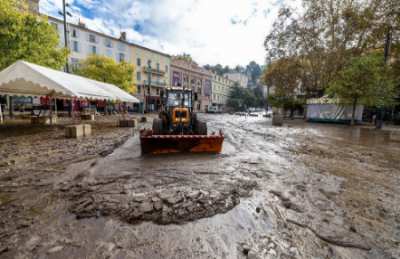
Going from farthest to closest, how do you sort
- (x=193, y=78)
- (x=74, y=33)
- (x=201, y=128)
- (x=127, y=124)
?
(x=193, y=78), (x=74, y=33), (x=127, y=124), (x=201, y=128)

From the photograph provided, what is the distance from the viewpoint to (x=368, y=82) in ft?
→ 52.3

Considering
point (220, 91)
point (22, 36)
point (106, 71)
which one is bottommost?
point (22, 36)

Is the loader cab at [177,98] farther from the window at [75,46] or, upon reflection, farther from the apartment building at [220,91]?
the apartment building at [220,91]

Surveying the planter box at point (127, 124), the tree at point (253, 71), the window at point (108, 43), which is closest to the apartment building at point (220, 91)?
the window at point (108, 43)

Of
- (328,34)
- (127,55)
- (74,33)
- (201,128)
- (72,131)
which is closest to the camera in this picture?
(201,128)

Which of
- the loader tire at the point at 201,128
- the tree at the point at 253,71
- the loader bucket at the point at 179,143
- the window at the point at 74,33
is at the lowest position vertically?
the loader bucket at the point at 179,143

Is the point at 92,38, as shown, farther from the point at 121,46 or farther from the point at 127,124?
the point at 127,124

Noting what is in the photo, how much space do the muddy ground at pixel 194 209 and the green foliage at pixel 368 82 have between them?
14698mm

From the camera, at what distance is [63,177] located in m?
3.92

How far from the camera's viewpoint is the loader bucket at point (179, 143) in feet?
18.9

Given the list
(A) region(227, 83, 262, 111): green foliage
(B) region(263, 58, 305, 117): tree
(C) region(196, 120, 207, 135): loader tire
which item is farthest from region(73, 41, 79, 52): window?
(A) region(227, 83, 262, 111): green foliage

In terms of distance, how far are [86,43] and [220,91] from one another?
137 ft

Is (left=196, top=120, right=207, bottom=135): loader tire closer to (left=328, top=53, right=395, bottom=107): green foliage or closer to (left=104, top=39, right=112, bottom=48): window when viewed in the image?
(left=328, top=53, right=395, bottom=107): green foliage

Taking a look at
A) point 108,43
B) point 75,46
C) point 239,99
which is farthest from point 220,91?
point 75,46
